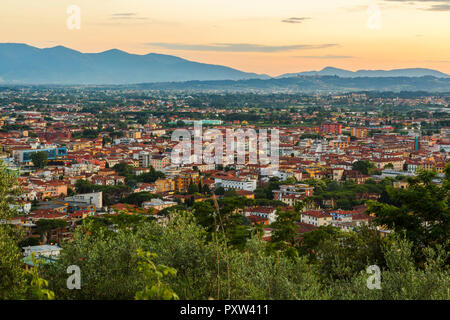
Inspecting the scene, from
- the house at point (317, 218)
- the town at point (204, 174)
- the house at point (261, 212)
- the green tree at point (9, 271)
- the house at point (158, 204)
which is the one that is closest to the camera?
the green tree at point (9, 271)

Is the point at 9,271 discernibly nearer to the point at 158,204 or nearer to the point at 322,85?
the point at 158,204

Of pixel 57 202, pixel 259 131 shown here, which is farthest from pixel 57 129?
pixel 57 202

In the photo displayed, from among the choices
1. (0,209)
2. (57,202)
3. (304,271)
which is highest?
(0,209)

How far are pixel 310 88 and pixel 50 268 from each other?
186 m

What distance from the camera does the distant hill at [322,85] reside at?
572ft

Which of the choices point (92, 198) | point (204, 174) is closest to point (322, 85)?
point (204, 174)

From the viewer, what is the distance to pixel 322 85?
188875 millimetres

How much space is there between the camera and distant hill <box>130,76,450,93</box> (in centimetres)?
17438

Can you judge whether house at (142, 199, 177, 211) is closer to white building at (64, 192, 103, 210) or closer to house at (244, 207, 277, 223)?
white building at (64, 192, 103, 210)

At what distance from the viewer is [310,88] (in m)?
186

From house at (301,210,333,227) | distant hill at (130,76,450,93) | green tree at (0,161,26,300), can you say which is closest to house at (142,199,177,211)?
house at (301,210,333,227)

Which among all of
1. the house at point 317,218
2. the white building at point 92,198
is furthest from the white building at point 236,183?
the house at point 317,218

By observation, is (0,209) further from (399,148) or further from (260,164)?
(399,148)

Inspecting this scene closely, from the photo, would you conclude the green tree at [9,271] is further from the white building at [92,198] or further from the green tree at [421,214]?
the white building at [92,198]
